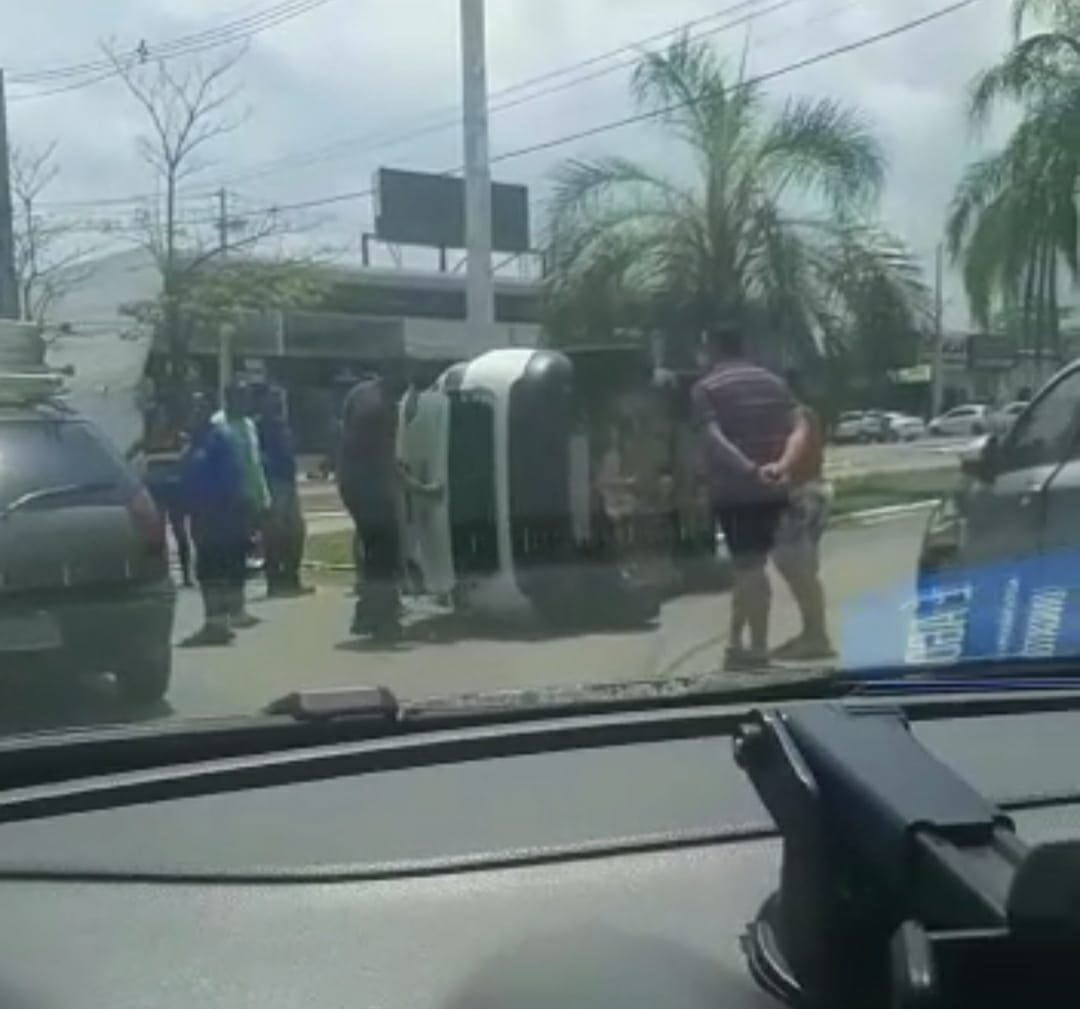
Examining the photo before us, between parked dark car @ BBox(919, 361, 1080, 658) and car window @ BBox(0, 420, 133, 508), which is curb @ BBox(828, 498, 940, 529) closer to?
parked dark car @ BBox(919, 361, 1080, 658)

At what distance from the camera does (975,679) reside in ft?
12.4

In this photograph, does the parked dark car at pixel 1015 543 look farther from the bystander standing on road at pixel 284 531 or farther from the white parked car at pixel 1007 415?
the bystander standing on road at pixel 284 531

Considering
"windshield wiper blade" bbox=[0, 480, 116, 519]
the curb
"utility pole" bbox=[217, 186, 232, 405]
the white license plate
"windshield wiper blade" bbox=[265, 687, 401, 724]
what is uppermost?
"utility pole" bbox=[217, 186, 232, 405]

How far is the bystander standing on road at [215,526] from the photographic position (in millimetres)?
4008

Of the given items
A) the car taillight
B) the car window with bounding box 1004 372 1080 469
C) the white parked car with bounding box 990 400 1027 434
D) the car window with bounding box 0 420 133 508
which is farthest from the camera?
the car window with bounding box 1004 372 1080 469

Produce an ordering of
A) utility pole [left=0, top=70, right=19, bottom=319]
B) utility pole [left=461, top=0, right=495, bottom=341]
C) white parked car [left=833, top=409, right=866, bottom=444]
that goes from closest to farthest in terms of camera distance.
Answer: utility pole [left=0, top=70, right=19, bottom=319] < utility pole [left=461, top=0, right=495, bottom=341] < white parked car [left=833, top=409, right=866, bottom=444]

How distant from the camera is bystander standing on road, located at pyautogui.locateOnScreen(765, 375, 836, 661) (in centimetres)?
475

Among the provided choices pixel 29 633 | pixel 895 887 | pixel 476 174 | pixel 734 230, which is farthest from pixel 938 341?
pixel 895 887

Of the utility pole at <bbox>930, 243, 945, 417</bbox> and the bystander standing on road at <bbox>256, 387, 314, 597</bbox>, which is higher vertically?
the utility pole at <bbox>930, 243, 945, 417</bbox>

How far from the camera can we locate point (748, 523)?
4980mm

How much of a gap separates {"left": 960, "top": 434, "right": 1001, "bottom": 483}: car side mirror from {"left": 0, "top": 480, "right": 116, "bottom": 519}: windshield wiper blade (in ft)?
8.30

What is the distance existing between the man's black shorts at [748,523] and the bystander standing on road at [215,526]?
132 centimetres

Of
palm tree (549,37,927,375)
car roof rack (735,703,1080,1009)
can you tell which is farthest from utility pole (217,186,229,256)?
car roof rack (735,703,1080,1009)

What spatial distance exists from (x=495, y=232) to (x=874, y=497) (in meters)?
1.67
